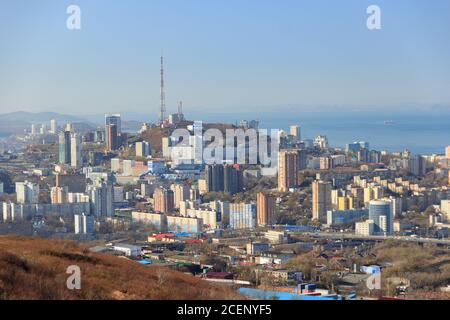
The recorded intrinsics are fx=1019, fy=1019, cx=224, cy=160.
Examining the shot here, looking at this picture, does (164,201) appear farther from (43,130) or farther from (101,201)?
(43,130)

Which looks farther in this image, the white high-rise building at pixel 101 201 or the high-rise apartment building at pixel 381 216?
the white high-rise building at pixel 101 201

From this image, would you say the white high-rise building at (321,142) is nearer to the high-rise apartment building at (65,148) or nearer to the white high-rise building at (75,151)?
the white high-rise building at (75,151)

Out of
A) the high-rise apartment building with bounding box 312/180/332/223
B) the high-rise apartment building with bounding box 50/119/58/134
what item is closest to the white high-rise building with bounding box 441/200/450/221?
the high-rise apartment building with bounding box 312/180/332/223

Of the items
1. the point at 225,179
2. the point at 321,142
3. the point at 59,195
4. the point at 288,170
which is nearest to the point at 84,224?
the point at 59,195

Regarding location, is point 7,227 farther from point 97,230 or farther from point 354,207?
point 354,207

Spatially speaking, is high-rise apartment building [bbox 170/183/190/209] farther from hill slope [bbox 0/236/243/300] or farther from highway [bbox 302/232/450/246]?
hill slope [bbox 0/236/243/300]

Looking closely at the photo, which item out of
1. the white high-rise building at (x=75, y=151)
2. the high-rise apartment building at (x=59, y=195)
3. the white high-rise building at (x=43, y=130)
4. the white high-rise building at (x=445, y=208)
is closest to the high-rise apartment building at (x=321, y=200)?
the white high-rise building at (x=445, y=208)
